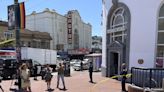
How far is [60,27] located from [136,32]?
1634 inches

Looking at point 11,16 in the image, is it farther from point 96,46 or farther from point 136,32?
point 96,46

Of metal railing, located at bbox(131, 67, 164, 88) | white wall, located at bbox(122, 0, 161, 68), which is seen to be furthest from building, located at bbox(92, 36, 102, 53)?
metal railing, located at bbox(131, 67, 164, 88)

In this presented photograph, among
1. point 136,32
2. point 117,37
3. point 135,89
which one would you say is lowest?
point 135,89

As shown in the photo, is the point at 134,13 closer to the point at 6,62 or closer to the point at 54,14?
the point at 6,62

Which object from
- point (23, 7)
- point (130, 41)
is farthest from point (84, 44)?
point (23, 7)

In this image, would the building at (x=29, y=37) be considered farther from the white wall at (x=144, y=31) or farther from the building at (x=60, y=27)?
the white wall at (x=144, y=31)

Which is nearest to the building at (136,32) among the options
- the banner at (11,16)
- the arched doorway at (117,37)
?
the arched doorway at (117,37)

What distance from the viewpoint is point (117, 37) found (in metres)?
22.3

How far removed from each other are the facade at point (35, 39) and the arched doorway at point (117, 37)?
29127 mm

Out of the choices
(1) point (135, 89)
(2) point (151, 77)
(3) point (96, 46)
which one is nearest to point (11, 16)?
(1) point (135, 89)

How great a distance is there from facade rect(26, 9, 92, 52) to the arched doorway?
35769mm

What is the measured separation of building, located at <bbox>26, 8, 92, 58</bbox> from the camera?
5837 centimetres

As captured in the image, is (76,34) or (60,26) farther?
(76,34)

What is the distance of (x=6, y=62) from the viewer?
83.2 feet
